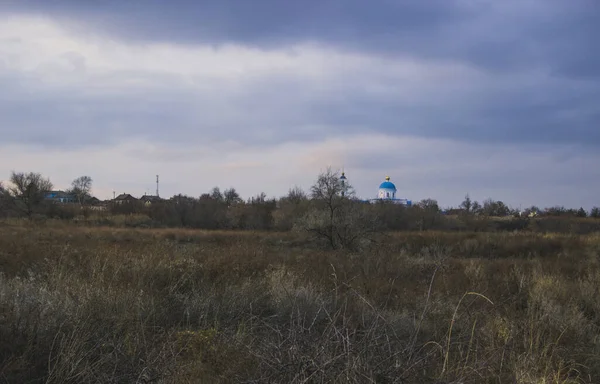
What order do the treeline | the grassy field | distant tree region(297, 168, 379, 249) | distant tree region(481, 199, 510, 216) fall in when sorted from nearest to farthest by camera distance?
the grassy field, distant tree region(297, 168, 379, 249), the treeline, distant tree region(481, 199, 510, 216)

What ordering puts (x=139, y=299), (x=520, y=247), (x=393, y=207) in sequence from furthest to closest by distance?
1. (x=393, y=207)
2. (x=520, y=247)
3. (x=139, y=299)

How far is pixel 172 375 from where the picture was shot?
3766 millimetres

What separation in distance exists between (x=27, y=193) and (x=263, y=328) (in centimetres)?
5610

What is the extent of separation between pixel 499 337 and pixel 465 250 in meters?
26.5

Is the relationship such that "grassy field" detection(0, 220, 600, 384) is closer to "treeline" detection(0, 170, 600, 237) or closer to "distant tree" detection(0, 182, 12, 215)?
"treeline" detection(0, 170, 600, 237)

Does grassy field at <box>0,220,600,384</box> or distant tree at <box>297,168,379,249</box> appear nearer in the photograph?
grassy field at <box>0,220,600,384</box>

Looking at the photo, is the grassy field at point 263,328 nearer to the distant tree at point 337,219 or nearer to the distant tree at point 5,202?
the distant tree at point 337,219

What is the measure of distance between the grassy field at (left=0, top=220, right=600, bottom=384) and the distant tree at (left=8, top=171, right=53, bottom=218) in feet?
154

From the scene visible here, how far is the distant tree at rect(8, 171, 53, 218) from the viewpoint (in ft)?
172

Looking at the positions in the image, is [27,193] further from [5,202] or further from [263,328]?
[263,328]

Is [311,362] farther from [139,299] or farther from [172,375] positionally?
[139,299]

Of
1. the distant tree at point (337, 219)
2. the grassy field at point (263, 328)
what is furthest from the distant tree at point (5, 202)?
the grassy field at point (263, 328)

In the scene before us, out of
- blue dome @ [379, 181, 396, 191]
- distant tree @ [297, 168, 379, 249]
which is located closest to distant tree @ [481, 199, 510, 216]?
blue dome @ [379, 181, 396, 191]

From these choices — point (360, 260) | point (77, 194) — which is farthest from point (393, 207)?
point (77, 194)
